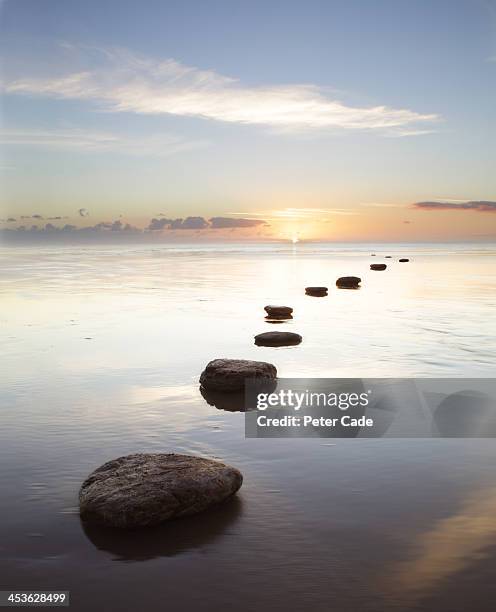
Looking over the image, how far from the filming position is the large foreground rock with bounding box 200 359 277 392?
11453 millimetres

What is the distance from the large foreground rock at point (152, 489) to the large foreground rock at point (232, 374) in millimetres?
4298

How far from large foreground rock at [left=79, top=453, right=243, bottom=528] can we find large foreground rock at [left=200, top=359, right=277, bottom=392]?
430 cm

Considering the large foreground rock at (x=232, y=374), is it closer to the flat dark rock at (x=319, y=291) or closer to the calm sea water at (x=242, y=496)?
the calm sea water at (x=242, y=496)

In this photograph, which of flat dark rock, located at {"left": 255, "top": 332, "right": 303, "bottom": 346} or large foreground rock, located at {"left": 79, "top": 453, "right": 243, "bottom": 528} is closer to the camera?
large foreground rock, located at {"left": 79, "top": 453, "right": 243, "bottom": 528}

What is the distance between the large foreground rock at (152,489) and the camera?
20.5 feet

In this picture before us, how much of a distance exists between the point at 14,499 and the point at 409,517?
4.15 meters

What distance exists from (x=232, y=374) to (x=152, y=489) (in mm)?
5143

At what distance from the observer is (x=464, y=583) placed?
5.36 metres

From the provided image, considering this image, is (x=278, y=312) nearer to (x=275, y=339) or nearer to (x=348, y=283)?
(x=275, y=339)

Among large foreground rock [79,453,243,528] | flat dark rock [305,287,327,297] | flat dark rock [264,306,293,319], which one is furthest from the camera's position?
flat dark rock [305,287,327,297]

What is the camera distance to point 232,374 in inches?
452

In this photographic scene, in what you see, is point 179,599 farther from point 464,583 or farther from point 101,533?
point 464,583

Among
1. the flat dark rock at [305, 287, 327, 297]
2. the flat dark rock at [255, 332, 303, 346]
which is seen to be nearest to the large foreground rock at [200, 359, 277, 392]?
the flat dark rock at [255, 332, 303, 346]

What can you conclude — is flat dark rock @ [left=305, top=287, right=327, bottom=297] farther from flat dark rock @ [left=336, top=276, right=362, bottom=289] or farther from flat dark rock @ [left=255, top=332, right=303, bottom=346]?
flat dark rock @ [left=255, top=332, right=303, bottom=346]
